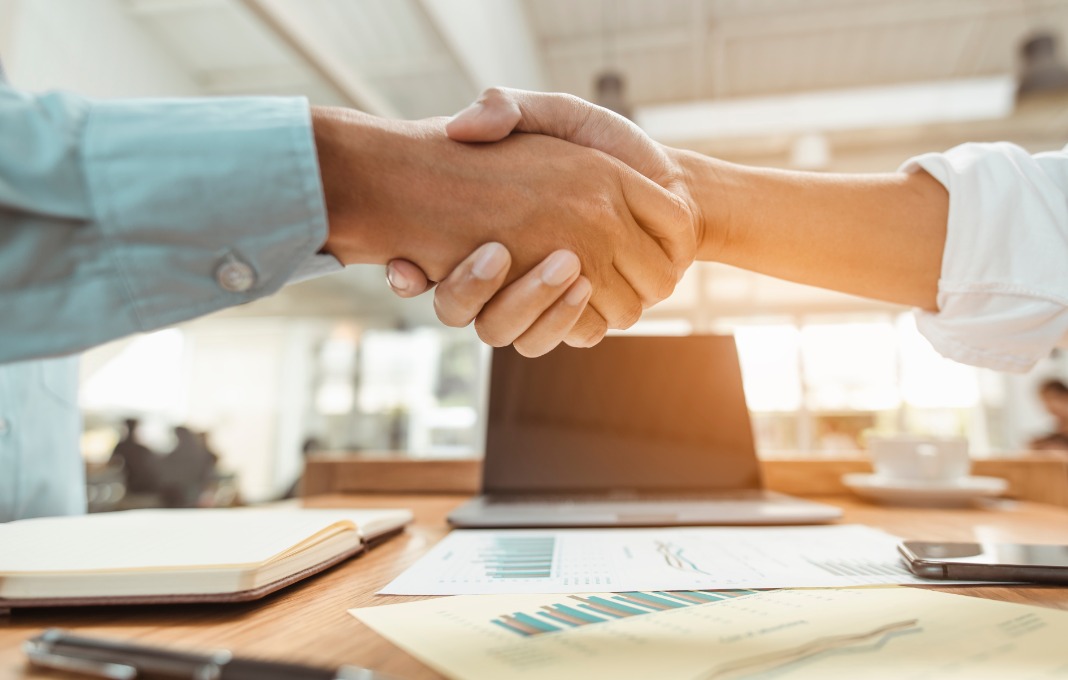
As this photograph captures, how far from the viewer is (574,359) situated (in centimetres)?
98

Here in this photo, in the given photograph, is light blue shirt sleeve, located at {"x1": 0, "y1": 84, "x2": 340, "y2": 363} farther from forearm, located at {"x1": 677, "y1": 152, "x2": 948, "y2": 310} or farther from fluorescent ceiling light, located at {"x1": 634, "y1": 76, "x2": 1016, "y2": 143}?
fluorescent ceiling light, located at {"x1": 634, "y1": 76, "x2": 1016, "y2": 143}

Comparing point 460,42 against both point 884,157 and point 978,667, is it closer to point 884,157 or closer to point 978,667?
point 978,667

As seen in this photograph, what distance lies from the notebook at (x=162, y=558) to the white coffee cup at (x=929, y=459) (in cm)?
74

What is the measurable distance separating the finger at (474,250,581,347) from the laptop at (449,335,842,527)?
31 centimetres

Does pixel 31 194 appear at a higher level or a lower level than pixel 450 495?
higher

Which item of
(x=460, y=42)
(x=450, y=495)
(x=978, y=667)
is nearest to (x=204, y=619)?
(x=978, y=667)

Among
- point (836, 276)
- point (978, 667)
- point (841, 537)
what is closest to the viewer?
point (978, 667)

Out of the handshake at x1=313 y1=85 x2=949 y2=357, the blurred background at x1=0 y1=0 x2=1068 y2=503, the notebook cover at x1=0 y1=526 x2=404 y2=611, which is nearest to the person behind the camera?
the notebook cover at x1=0 y1=526 x2=404 y2=611

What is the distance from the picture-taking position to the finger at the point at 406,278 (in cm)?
59

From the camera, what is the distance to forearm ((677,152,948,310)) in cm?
67

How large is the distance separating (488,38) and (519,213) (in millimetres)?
2626

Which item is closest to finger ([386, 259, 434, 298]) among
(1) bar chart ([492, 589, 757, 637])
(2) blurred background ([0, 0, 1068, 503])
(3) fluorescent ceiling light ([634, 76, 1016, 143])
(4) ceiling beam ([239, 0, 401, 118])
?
(1) bar chart ([492, 589, 757, 637])

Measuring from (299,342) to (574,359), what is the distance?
680cm

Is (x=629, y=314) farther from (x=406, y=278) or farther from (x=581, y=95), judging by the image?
(x=581, y=95)
